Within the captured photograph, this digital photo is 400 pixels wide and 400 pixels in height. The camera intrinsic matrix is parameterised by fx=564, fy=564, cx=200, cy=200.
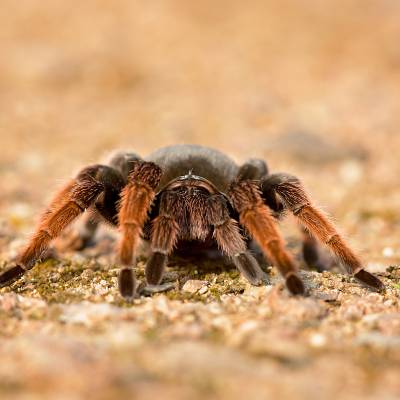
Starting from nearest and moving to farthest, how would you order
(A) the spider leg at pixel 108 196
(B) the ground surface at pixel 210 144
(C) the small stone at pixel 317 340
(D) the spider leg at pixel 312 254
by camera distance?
1. (B) the ground surface at pixel 210 144
2. (C) the small stone at pixel 317 340
3. (A) the spider leg at pixel 108 196
4. (D) the spider leg at pixel 312 254

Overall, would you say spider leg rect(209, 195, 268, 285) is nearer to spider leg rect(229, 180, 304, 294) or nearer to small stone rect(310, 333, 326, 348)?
spider leg rect(229, 180, 304, 294)

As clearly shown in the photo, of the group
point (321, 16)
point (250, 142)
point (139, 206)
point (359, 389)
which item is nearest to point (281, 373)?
point (359, 389)

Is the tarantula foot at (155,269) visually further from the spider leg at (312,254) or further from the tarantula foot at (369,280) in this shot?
the spider leg at (312,254)

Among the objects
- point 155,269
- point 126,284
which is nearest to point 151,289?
point 155,269

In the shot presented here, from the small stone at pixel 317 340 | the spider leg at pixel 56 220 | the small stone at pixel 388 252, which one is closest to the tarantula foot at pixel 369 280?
the small stone at pixel 317 340

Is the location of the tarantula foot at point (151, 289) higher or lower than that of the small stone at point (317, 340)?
higher

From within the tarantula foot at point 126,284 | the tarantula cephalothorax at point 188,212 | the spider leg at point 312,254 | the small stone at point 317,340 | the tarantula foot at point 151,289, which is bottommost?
the small stone at point 317,340

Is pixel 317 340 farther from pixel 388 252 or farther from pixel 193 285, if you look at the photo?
pixel 388 252
